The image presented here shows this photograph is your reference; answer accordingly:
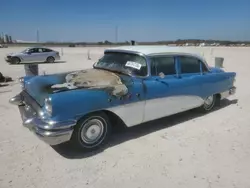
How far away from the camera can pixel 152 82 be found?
4.65m

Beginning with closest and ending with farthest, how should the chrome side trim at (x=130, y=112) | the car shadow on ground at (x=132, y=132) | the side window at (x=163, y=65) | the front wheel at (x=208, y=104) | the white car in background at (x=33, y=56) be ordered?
the car shadow on ground at (x=132, y=132) < the chrome side trim at (x=130, y=112) < the side window at (x=163, y=65) < the front wheel at (x=208, y=104) < the white car in background at (x=33, y=56)

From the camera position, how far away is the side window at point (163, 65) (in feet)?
15.7

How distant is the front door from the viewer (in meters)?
4.68

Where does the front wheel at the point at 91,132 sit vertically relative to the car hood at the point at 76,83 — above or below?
below

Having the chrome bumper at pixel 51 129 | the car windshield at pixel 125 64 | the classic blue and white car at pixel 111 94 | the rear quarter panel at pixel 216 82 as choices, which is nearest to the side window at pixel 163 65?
the classic blue and white car at pixel 111 94

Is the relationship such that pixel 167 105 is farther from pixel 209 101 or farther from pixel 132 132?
pixel 209 101

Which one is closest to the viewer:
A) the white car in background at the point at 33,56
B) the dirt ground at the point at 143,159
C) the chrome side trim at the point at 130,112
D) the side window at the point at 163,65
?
the dirt ground at the point at 143,159

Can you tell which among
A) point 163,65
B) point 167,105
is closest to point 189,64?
point 163,65

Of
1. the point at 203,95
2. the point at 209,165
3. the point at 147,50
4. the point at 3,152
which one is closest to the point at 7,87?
the point at 3,152

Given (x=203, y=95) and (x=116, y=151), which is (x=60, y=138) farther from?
(x=203, y=95)

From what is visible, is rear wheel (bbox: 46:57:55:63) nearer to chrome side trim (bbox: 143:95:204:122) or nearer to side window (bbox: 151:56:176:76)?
chrome side trim (bbox: 143:95:204:122)

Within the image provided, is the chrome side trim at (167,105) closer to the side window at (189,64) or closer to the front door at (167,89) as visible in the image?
the front door at (167,89)

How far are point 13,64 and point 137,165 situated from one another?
17.0 m

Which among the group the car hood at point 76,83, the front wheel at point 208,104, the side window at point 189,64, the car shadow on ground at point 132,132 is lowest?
the car shadow on ground at point 132,132
